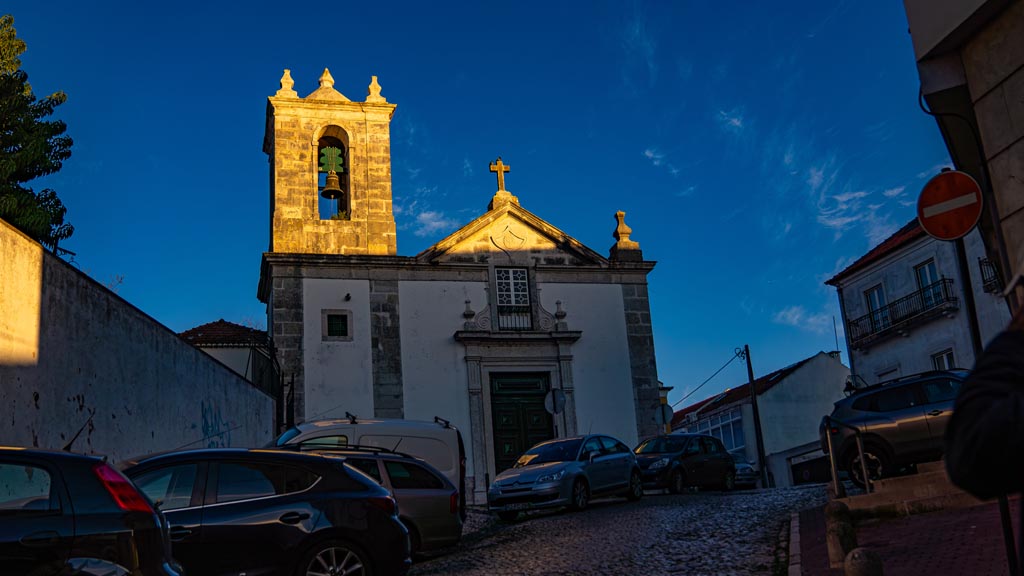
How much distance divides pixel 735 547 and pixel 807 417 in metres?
36.2

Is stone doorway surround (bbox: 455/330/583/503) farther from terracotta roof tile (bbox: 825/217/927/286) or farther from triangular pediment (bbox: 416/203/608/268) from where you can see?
terracotta roof tile (bbox: 825/217/927/286)

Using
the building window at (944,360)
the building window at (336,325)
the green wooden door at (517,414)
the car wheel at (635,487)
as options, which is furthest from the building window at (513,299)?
the building window at (944,360)

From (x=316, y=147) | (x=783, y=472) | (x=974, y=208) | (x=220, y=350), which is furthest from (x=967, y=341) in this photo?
(x=974, y=208)

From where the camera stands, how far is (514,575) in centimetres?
1048

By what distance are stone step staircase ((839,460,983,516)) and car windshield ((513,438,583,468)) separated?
7.21 meters

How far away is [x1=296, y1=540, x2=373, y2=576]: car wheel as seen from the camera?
8379 mm

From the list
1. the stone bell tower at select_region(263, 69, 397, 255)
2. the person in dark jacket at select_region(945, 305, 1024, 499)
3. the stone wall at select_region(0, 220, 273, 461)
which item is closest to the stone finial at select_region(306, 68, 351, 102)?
the stone bell tower at select_region(263, 69, 397, 255)

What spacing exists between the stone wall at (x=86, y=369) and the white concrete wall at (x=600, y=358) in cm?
1330

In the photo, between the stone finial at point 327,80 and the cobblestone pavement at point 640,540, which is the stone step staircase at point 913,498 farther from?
the stone finial at point 327,80

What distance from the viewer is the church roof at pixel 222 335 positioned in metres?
29.5

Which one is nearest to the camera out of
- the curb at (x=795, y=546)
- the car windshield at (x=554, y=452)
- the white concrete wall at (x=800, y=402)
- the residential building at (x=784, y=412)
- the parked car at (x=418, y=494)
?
the curb at (x=795, y=546)

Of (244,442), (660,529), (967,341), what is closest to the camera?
(660,529)

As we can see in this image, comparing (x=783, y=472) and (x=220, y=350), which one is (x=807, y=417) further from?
(x=220, y=350)

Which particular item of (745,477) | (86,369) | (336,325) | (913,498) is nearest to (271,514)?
(86,369)
